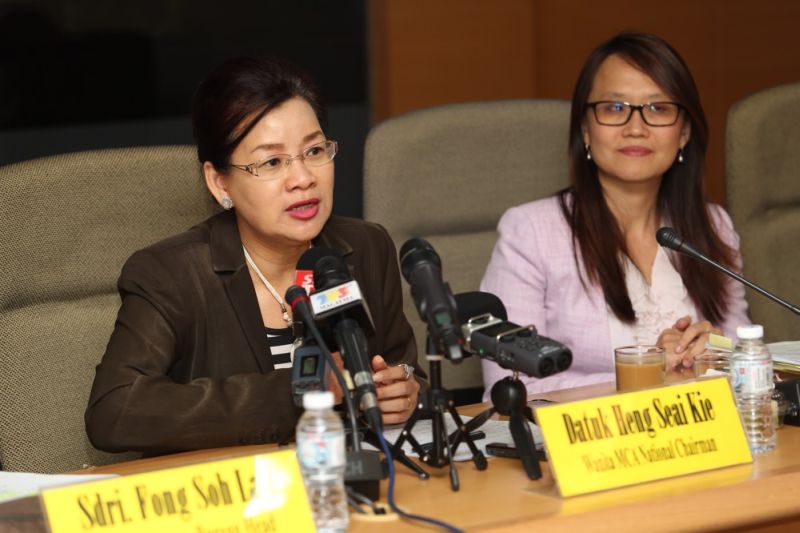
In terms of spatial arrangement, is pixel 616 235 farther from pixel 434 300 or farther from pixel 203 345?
pixel 434 300

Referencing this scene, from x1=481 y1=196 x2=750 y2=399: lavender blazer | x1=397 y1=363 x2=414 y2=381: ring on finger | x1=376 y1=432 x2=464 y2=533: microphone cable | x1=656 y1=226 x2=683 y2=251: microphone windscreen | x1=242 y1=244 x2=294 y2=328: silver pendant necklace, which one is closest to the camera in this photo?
x1=376 y1=432 x2=464 y2=533: microphone cable

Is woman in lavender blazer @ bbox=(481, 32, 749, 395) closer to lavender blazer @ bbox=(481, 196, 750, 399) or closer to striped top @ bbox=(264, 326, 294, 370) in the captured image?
lavender blazer @ bbox=(481, 196, 750, 399)

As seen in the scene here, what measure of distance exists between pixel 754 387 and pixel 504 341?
1.53 ft

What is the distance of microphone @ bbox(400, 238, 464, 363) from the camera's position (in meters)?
1.54

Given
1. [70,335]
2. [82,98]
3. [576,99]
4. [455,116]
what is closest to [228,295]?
[70,335]

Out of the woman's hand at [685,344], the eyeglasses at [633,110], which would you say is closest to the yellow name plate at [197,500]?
the woman's hand at [685,344]

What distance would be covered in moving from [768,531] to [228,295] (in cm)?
107

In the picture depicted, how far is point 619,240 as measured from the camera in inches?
110

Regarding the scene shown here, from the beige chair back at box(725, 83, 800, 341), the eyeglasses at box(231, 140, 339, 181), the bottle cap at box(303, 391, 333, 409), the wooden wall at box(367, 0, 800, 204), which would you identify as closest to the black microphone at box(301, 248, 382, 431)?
the bottle cap at box(303, 391, 333, 409)

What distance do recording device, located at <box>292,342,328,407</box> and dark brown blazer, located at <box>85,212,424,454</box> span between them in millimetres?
319

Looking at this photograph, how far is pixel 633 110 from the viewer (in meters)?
2.76

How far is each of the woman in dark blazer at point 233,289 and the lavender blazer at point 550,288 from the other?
0.57m

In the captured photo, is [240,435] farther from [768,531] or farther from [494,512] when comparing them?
[768,531]

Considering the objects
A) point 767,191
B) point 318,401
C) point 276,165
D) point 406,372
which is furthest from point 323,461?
point 767,191
